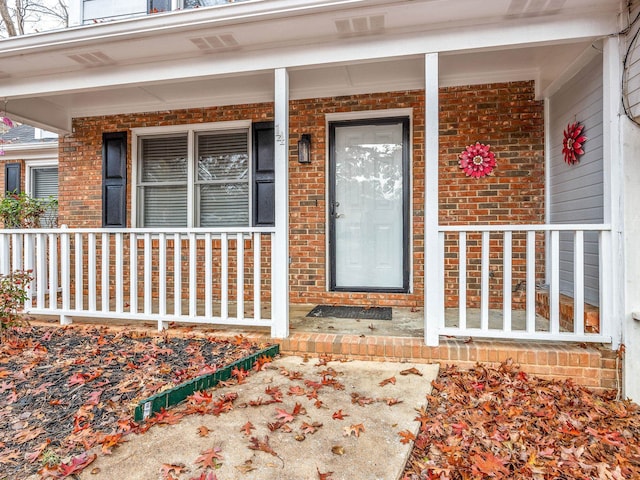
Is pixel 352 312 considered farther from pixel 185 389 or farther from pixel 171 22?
pixel 171 22

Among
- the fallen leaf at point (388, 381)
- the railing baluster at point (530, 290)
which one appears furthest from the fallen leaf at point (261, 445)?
the railing baluster at point (530, 290)

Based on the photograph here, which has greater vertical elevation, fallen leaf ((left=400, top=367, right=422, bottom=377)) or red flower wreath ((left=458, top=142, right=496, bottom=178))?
red flower wreath ((left=458, top=142, right=496, bottom=178))

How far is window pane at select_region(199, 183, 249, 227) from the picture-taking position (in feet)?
15.1

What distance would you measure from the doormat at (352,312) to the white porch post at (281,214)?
80cm

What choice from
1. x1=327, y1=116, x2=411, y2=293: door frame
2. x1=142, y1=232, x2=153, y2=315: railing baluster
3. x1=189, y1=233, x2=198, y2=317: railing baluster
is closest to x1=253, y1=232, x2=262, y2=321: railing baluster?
x1=189, y1=233, x2=198, y2=317: railing baluster

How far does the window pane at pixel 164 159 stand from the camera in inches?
187

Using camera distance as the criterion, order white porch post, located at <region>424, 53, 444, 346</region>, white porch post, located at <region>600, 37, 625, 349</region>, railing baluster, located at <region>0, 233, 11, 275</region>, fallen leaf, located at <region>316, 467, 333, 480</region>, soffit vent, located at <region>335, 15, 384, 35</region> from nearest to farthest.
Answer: fallen leaf, located at <region>316, 467, 333, 480</region>, white porch post, located at <region>600, 37, 625, 349</region>, soffit vent, located at <region>335, 15, 384, 35</region>, white porch post, located at <region>424, 53, 444, 346</region>, railing baluster, located at <region>0, 233, 11, 275</region>

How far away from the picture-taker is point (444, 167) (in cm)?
400

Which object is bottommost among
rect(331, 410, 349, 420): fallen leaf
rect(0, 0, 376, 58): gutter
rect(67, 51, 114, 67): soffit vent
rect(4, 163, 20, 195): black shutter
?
rect(331, 410, 349, 420): fallen leaf

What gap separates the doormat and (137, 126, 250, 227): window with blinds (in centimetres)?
141

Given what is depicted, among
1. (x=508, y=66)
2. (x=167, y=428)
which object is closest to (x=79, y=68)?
(x=167, y=428)

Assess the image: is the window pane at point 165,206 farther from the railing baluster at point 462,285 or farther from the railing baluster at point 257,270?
the railing baluster at point 462,285

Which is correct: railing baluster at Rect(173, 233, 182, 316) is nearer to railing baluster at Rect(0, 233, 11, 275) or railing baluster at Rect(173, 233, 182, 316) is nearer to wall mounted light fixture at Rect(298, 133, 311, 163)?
wall mounted light fixture at Rect(298, 133, 311, 163)

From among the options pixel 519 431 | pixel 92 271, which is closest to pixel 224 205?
pixel 92 271
